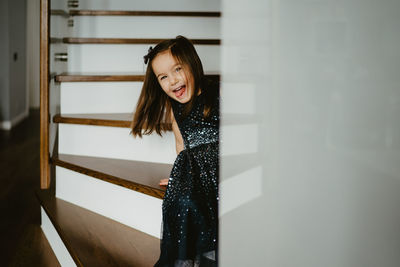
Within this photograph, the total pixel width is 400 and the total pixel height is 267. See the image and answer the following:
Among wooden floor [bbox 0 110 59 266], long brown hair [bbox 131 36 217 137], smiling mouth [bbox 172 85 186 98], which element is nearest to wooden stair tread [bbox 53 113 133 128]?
long brown hair [bbox 131 36 217 137]

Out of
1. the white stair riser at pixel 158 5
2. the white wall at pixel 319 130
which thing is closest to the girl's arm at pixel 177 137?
the white wall at pixel 319 130

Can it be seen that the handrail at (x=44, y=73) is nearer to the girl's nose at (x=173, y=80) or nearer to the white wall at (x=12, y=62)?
the girl's nose at (x=173, y=80)

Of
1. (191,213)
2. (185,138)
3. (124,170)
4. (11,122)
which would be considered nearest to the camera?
(191,213)

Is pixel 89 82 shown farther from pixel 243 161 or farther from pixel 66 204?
pixel 243 161

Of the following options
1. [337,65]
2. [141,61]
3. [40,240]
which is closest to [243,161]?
[337,65]

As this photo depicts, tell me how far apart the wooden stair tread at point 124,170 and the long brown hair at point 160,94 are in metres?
0.15

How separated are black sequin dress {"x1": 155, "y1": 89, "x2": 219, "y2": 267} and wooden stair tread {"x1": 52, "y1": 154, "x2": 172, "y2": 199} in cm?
11

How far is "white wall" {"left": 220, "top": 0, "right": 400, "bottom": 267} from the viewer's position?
1.47 ft

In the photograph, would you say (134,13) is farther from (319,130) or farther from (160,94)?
(319,130)

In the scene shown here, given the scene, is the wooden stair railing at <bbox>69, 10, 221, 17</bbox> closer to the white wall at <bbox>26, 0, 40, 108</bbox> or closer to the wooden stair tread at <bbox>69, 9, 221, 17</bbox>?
the wooden stair tread at <bbox>69, 9, 221, 17</bbox>

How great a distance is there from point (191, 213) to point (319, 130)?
0.86 meters

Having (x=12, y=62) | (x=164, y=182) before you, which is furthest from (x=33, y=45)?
(x=164, y=182)

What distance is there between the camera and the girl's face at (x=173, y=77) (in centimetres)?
157

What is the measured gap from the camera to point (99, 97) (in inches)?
83.4
